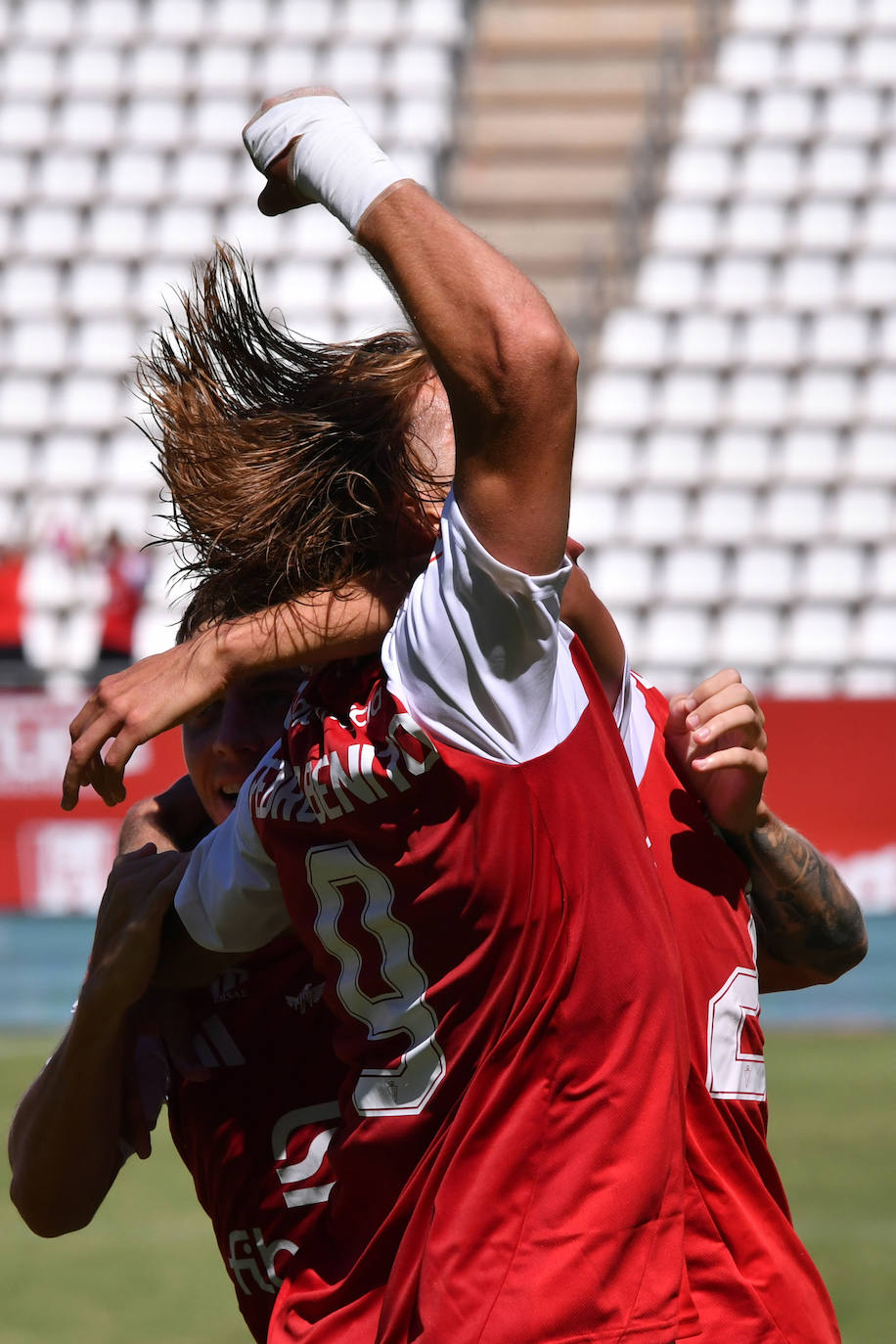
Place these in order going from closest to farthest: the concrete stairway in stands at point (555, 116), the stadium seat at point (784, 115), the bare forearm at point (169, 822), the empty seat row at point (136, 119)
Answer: the bare forearm at point (169, 822), the stadium seat at point (784, 115), the concrete stairway in stands at point (555, 116), the empty seat row at point (136, 119)

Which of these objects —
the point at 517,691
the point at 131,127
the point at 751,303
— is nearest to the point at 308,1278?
the point at 517,691

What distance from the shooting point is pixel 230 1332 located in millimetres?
4430

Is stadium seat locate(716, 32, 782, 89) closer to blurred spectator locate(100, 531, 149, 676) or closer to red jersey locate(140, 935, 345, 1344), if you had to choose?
blurred spectator locate(100, 531, 149, 676)

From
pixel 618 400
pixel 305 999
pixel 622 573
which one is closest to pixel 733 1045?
pixel 305 999

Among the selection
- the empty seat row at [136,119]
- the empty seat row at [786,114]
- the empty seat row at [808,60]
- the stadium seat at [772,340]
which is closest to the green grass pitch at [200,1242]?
the stadium seat at [772,340]

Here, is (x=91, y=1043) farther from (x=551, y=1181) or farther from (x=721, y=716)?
(x=721, y=716)

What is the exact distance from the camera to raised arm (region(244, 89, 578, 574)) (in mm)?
1163

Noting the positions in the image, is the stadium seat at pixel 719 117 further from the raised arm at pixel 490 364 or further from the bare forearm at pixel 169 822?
the raised arm at pixel 490 364

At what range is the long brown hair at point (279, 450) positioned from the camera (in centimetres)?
140

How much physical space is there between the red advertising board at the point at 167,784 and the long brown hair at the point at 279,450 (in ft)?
22.6

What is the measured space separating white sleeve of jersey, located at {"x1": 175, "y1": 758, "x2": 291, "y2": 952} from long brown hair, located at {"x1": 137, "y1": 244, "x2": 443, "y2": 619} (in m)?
0.21

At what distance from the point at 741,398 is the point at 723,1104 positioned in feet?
37.5

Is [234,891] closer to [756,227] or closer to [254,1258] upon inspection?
[254,1258]

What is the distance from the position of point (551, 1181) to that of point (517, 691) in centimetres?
39
